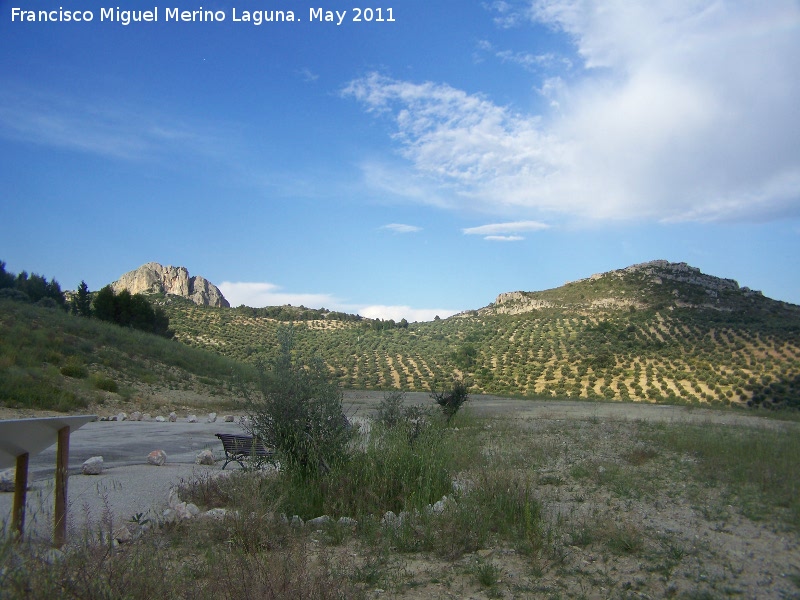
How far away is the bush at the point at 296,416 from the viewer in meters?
8.55

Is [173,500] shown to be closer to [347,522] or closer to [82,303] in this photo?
[347,522]

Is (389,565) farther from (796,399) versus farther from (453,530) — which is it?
(796,399)

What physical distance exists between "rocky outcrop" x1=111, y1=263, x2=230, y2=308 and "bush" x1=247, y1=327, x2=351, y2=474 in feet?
301

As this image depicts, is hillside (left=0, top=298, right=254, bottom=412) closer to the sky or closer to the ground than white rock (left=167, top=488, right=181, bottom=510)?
closer to the sky

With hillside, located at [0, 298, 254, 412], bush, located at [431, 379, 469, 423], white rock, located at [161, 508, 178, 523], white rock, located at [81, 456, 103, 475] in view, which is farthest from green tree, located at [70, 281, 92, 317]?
white rock, located at [161, 508, 178, 523]

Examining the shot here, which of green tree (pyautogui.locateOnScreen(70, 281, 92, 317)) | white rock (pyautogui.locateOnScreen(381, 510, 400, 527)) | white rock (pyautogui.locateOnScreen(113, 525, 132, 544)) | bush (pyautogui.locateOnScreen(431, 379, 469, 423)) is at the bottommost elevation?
white rock (pyautogui.locateOnScreen(381, 510, 400, 527))

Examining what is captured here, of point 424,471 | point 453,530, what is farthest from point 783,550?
point 424,471

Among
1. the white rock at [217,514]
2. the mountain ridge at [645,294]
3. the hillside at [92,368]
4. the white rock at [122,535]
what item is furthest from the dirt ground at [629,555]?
the mountain ridge at [645,294]

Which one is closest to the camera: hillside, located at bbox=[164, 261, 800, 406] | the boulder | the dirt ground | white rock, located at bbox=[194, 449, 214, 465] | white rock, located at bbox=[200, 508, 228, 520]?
the dirt ground

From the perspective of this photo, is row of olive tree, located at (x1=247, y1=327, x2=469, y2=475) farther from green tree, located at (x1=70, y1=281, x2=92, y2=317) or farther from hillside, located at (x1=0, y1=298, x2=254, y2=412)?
green tree, located at (x1=70, y1=281, x2=92, y2=317)

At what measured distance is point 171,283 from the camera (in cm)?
9938

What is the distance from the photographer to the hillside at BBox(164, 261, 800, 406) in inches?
1542

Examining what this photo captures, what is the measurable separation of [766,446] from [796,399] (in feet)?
85.9

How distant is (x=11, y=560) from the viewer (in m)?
4.04
